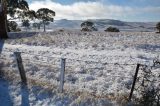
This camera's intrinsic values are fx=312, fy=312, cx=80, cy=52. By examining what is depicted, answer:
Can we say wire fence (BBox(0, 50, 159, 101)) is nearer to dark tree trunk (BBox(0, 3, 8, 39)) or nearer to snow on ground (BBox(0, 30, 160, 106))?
snow on ground (BBox(0, 30, 160, 106))

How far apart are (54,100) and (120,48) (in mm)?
11655

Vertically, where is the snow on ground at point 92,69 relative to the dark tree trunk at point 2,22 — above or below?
below

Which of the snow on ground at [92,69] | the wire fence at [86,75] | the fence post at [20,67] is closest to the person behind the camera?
the snow on ground at [92,69]

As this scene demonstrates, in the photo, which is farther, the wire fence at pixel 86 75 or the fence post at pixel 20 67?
the fence post at pixel 20 67

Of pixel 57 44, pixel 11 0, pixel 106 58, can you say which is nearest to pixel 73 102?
pixel 106 58

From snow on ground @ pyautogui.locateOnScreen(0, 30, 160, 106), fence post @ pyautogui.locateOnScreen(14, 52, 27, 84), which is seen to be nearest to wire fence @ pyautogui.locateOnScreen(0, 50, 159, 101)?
snow on ground @ pyautogui.locateOnScreen(0, 30, 160, 106)

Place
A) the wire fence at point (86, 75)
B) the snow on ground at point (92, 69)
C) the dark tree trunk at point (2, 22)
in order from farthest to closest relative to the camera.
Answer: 1. the dark tree trunk at point (2, 22)
2. the wire fence at point (86, 75)
3. the snow on ground at point (92, 69)

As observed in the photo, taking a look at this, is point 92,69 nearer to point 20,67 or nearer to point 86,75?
point 86,75

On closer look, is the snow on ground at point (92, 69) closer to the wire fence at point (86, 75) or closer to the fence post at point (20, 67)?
the wire fence at point (86, 75)

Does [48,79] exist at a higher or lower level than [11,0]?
lower

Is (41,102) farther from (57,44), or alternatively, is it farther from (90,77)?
(57,44)

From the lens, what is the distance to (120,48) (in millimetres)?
20250

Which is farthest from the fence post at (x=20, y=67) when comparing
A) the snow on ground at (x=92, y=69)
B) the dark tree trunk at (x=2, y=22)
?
the dark tree trunk at (x=2, y=22)

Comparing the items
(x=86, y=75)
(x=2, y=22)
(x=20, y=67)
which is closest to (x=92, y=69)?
(x=86, y=75)
